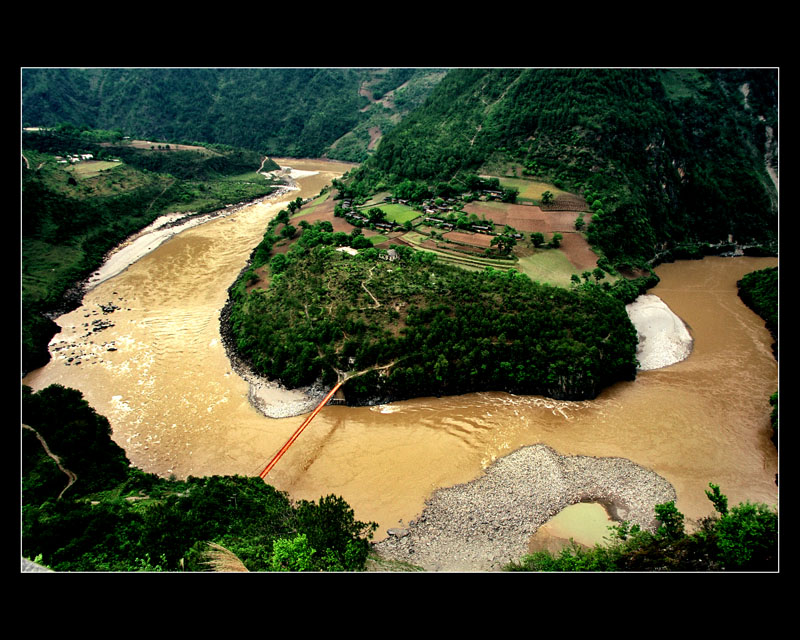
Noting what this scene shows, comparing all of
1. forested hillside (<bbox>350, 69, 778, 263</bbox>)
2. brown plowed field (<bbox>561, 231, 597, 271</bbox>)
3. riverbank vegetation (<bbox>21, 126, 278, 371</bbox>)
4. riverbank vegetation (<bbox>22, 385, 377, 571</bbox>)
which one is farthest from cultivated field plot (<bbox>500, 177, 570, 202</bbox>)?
riverbank vegetation (<bbox>21, 126, 278, 371</bbox>)

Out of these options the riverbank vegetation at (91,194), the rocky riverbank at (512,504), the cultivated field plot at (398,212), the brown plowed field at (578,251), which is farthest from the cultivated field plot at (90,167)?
the rocky riverbank at (512,504)

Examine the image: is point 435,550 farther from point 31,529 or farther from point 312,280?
point 312,280

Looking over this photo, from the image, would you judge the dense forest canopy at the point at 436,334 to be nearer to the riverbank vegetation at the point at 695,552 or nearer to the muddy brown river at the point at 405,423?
the muddy brown river at the point at 405,423

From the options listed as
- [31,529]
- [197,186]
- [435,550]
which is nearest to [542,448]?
[435,550]

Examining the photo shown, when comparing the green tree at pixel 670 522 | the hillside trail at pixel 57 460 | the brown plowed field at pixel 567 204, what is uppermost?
the brown plowed field at pixel 567 204

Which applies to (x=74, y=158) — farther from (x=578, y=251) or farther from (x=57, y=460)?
(x=578, y=251)

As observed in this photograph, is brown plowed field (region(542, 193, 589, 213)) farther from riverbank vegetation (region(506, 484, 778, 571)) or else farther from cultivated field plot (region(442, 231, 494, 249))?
riverbank vegetation (region(506, 484, 778, 571))

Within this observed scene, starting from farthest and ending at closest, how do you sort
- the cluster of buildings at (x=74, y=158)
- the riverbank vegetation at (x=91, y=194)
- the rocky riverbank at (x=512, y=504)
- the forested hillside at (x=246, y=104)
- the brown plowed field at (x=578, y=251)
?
the forested hillside at (x=246, y=104) → the cluster of buildings at (x=74, y=158) → the riverbank vegetation at (x=91, y=194) → the brown plowed field at (x=578, y=251) → the rocky riverbank at (x=512, y=504)
